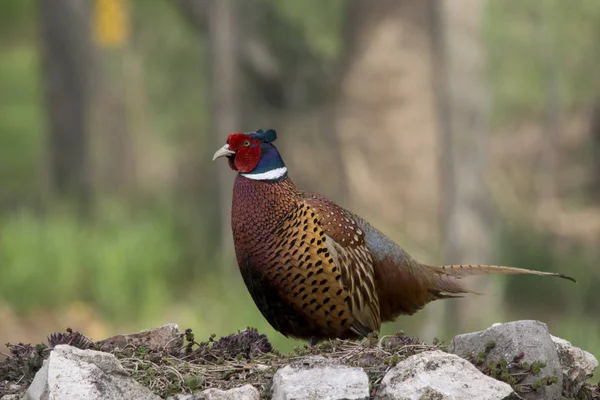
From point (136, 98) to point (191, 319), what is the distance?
922cm

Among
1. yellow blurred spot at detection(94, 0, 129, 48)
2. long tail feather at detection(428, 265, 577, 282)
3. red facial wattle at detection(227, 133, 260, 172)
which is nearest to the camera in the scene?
red facial wattle at detection(227, 133, 260, 172)

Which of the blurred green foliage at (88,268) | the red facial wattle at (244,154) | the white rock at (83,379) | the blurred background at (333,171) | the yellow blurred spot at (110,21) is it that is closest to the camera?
the white rock at (83,379)

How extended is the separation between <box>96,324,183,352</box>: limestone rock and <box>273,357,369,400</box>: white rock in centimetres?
79

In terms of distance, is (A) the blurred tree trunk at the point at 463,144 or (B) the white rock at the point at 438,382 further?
(A) the blurred tree trunk at the point at 463,144

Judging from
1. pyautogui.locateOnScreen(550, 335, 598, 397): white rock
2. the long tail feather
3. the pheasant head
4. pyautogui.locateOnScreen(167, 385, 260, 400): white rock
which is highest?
the pheasant head

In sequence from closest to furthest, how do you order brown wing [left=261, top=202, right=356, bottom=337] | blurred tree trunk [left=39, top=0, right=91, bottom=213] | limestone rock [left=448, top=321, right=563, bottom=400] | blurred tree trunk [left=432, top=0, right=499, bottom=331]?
limestone rock [left=448, top=321, right=563, bottom=400] < brown wing [left=261, top=202, right=356, bottom=337] < blurred tree trunk [left=432, top=0, right=499, bottom=331] < blurred tree trunk [left=39, top=0, right=91, bottom=213]

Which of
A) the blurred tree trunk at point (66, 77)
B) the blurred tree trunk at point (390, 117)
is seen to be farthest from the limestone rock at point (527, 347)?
the blurred tree trunk at point (66, 77)

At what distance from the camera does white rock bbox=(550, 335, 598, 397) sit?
4098mm

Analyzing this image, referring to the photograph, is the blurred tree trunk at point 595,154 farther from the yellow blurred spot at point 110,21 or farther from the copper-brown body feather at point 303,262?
the copper-brown body feather at point 303,262

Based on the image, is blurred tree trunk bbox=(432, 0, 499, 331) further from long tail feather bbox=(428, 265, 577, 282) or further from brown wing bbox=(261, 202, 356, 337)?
brown wing bbox=(261, 202, 356, 337)

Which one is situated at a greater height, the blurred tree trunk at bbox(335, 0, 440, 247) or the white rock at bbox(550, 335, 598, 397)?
the blurred tree trunk at bbox(335, 0, 440, 247)

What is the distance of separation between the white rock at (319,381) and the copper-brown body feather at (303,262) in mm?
971

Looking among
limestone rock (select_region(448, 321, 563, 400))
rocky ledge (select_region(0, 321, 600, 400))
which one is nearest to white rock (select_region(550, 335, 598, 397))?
rocky ledge (select_region(0, 321, 600, 400))

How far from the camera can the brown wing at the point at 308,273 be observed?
460cm
